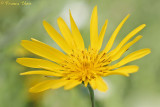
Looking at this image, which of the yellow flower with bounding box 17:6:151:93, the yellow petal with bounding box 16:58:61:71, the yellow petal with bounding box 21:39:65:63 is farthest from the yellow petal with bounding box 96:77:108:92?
the yellow petal with bounding box 21:39:65:63

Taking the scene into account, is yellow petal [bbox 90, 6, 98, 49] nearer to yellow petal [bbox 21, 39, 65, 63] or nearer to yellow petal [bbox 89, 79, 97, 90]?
yellow petal [bbox 21, 39, 65, 63]

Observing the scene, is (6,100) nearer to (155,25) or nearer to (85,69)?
(85,69)

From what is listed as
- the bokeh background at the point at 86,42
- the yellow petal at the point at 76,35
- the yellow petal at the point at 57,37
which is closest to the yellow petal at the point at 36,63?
the yellow petal at the point at 57,37

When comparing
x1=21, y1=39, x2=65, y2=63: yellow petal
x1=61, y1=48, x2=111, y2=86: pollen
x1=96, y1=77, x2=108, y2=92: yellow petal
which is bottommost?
x1=96, y1=77, x2=108, y2=92: yellow petal

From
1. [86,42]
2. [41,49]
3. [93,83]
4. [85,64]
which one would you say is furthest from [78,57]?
[86,42]

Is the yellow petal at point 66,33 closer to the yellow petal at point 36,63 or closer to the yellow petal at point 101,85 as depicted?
the yellow petal at point 36,63

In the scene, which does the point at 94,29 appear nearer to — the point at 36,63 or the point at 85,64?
the point at 85,64
